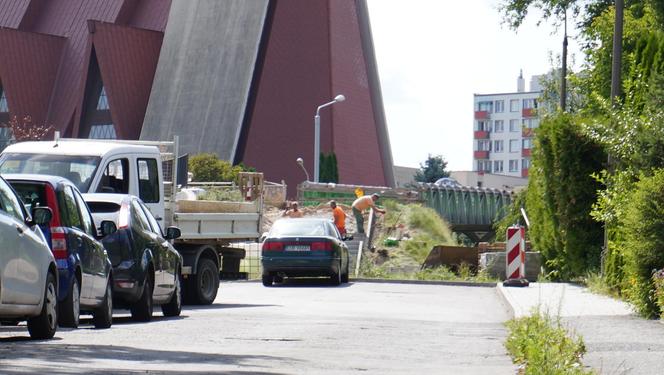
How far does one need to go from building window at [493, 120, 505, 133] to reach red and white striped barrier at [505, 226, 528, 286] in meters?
158

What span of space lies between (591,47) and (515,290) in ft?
83.3

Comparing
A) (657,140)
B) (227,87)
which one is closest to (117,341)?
(657,140)

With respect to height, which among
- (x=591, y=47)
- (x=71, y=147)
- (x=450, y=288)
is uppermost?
(x=591, y=47)

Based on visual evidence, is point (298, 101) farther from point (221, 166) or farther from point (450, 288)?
point (450, 288)

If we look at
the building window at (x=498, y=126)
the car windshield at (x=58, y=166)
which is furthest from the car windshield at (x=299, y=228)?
the building window at (x=498, y=126)

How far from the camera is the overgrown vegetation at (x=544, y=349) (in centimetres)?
1070

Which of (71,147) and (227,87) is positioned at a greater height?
(227,87)

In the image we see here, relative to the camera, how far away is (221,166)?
75.6 meters

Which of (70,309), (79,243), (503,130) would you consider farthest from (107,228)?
(503,130)

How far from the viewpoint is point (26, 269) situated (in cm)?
1360

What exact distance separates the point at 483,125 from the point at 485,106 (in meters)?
2.42

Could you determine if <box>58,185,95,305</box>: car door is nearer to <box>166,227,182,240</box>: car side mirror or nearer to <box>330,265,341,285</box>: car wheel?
<box>166,227,182,240</box>: car side mirror

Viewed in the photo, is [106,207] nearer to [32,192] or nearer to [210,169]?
[32,192]

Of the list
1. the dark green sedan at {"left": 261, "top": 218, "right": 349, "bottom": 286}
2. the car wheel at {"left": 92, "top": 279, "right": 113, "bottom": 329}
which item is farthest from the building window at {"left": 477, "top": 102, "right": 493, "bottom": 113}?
the car wheel at {"left": 92, "top": 279, "right": 113, "bottom": 329}
